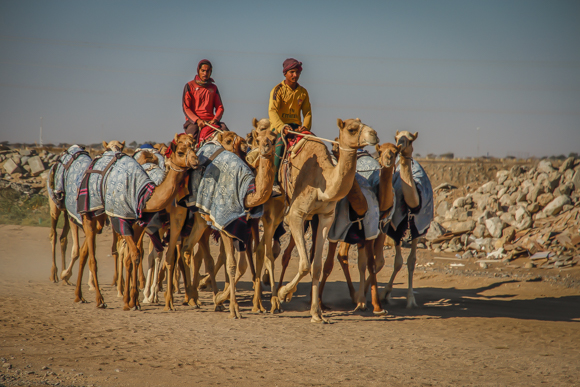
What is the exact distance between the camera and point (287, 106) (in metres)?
10.1

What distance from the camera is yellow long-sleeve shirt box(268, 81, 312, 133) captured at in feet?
32.5

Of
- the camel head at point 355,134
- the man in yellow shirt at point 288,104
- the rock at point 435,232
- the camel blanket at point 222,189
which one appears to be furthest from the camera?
the rock at point 435,232

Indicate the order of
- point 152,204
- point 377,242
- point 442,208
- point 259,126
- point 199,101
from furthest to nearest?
point 442,208, point 199,101, point 377,242, point 259,126, point 152,204

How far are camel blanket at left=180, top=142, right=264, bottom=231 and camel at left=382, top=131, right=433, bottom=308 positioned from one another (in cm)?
291

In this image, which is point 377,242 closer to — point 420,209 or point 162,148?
point 420,209

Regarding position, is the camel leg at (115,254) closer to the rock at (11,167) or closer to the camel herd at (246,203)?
the camel herd at (246,203)

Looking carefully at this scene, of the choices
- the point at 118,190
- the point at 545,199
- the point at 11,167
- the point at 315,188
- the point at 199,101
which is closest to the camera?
the point at 315,188

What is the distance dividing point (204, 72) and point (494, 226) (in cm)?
1155

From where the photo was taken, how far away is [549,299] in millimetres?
11492

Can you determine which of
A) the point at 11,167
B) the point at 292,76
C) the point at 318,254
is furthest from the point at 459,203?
the point at 11,167

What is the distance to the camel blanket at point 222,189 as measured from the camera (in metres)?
8.77

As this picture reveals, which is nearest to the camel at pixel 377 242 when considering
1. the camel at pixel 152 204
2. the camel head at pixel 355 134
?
the camel head at pixel 355 134

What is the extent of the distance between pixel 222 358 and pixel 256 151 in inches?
200

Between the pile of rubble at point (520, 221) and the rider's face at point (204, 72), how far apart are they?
31.0 ft
